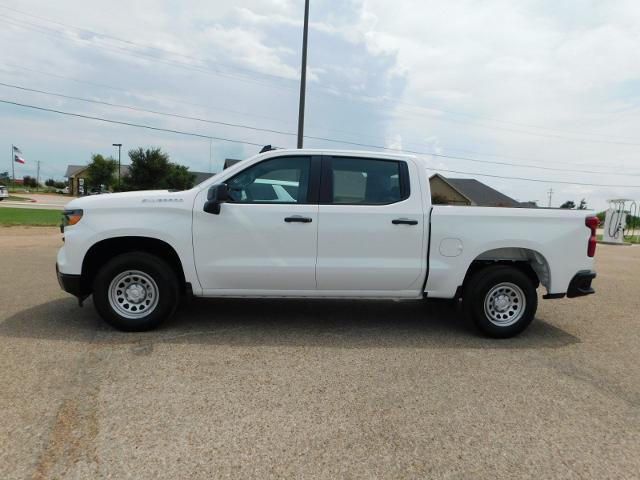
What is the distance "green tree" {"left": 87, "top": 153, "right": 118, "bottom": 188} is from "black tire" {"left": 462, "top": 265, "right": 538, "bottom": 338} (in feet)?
240

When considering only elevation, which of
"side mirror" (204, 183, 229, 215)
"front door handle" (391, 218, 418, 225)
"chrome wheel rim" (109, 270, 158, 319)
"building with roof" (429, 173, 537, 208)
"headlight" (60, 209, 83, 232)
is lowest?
"chrome wheel rim" (109, 270, 158, 319)

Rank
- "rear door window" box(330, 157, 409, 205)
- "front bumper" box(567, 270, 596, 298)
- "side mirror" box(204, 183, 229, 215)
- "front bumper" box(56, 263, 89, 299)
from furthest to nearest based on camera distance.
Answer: "front bumper" box(567, 270, 596, 298) → "rear door window" box(330, 157, 409, 205) → "front bumper" box(56, 263, 89, 299) → "side mirror" box(204, 183, 229, 215)

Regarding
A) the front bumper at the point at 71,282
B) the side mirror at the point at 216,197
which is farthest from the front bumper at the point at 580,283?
the front bumper at the point at 71,282

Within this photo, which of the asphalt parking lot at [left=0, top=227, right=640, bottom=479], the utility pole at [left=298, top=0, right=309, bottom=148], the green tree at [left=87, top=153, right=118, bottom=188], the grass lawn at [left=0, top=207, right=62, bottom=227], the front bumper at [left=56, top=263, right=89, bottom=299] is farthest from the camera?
the green tree at [left=87, top=153, right=118, bottom=188]

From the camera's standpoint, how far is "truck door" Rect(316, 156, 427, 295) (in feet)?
15.1

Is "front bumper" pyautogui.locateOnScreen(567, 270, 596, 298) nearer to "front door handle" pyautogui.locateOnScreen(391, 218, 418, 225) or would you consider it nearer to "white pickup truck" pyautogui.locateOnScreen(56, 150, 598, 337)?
"white pickup truck" pyautogui.locateOnScreen(56, 150, 598, 337)

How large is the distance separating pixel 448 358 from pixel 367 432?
164 centimetres

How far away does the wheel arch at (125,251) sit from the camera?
4617 millimetres

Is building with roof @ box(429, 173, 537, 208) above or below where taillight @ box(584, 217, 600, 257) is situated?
above

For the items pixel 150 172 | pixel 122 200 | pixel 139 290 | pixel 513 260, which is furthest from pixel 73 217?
pixel 150 172

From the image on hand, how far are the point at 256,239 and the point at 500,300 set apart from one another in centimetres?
271

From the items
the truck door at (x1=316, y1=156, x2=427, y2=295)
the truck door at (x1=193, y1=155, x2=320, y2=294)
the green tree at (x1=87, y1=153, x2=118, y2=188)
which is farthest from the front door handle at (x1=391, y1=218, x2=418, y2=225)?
the green tree at (x1=87, y1=153, x2=118, y2=188)

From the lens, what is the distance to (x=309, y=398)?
3.31 m

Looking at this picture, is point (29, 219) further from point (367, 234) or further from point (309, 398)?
point (309, 398)
